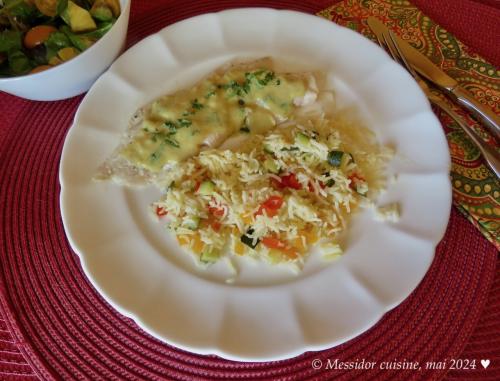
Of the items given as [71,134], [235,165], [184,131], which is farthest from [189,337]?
[71,134]

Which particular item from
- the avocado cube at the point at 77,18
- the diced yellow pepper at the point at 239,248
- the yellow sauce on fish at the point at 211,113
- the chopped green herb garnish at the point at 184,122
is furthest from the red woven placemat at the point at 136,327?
the avocado cube at the point at 77,18

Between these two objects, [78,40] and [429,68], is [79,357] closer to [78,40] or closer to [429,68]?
[78,40]

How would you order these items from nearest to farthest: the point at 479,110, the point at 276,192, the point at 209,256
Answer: the point at 209,256 < the point at 276,192 < the point at 479,110

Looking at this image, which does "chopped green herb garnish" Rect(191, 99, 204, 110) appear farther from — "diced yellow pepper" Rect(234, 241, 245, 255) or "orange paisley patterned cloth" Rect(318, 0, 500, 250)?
"orange paisley patterned cloth" Rect(318, 0, 500, 250)

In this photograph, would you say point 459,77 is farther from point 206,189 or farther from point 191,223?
point 191,223

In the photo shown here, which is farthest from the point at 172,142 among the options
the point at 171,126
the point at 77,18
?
the point at 77,18

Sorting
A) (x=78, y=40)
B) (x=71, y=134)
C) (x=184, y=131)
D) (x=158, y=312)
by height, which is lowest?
(x=158, y=312)
